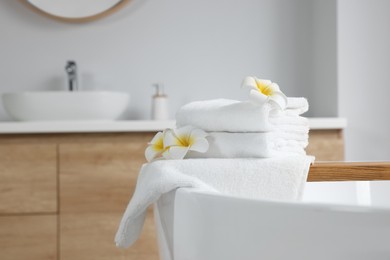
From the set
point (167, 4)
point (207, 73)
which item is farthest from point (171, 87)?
point (167, 4)

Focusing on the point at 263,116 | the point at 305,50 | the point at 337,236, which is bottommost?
the point at 337,236

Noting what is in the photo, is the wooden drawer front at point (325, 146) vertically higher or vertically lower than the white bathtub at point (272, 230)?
lower

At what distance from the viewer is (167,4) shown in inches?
125

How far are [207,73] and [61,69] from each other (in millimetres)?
668

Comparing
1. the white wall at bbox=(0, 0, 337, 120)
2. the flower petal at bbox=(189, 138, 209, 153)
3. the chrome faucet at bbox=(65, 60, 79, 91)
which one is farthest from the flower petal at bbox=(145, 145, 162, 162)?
the white wall at bbox=(0, 0, 337, 120)

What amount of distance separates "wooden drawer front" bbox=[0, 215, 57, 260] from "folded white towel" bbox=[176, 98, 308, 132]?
1.37 meters

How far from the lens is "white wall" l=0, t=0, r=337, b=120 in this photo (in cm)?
309

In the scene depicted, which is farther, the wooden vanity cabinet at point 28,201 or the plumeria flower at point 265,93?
the wooden vanity cabinet at point 28,201

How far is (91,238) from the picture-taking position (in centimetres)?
251

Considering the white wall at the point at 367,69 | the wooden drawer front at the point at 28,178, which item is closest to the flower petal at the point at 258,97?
the wooden drawer front at the point at 28,178

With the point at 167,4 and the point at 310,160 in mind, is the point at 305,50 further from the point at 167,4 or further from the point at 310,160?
the point at 310,160

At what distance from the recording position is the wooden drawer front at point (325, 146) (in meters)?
2.63

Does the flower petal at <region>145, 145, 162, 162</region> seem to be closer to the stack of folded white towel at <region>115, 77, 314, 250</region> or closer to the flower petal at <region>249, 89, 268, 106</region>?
the stack of folded white towel at <region>115, 77, 314, 250</region>

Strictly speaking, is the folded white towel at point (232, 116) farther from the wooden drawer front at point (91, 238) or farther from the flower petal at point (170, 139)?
the wooden drawer front at point (91, 238)
